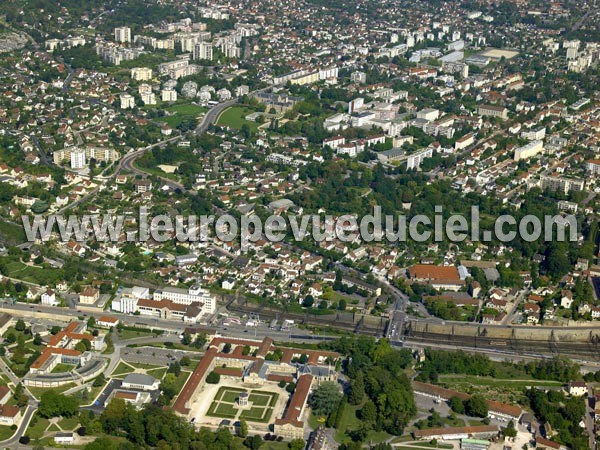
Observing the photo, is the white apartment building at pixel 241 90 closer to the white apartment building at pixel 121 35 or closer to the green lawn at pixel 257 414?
the white apartment building at pixel 121 35

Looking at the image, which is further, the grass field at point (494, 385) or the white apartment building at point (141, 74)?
the white apartment building at point (141, 74)

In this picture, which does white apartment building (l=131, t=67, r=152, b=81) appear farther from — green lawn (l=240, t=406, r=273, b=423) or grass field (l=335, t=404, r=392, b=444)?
grass field (l=335, t=404, r=392, b=444)

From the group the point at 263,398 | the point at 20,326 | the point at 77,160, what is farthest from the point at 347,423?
the point at 77,160

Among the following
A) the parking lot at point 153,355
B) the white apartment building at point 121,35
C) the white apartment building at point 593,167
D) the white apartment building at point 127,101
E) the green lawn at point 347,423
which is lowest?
the white apartment building at point 121,35

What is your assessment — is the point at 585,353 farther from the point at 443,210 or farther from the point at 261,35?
the point at 261,35

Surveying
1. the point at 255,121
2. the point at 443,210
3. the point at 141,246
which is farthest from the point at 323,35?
the point at 141,246


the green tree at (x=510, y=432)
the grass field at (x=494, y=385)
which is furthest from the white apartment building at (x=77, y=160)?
the green tree at (x=510, y=432)
